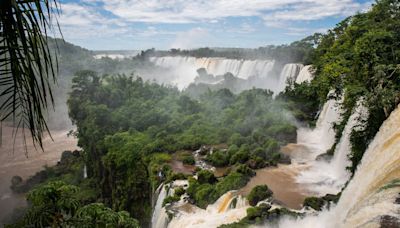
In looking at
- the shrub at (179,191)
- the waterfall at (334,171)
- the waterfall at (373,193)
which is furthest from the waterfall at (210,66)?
the waterfall at (373,193)

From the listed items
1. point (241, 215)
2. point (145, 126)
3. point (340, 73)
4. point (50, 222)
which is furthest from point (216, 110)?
point (50, 222)

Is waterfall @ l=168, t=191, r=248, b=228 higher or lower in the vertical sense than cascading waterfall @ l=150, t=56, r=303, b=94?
lower

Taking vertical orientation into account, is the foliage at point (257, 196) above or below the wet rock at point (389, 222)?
below

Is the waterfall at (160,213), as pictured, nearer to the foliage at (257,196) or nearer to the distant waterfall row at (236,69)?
the foliage at (257,196)

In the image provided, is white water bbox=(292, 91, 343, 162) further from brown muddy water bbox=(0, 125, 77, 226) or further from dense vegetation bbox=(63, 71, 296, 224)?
brown muddy water bbox=(0, 125, 77, 226)

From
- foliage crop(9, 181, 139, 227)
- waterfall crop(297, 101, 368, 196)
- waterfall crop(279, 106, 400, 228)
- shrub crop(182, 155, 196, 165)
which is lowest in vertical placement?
shrub crop(182, 155, 196, 165)

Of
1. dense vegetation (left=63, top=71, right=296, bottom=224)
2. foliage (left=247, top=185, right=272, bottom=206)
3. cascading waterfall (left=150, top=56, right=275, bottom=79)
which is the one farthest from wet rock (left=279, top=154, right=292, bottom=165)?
cascading waterfall (left=150, top=56, right=275, bottom=79)

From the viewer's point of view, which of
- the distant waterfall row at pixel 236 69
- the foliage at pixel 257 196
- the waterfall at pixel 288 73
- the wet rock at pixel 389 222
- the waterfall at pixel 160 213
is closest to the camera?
the wet rock at pixel 389 222

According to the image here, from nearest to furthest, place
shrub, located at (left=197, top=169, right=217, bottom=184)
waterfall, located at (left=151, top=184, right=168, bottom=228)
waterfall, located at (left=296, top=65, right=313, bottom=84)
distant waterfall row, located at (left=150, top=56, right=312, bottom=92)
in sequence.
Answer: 1. waterfall, located at (left=151, top=184, right=168, bottom=228)
2. shrub, located at (left=197, top=169, right=217, bottom=184)
3. waterfall, located at (left=296, top=65, right=313, bottom=84)
4. distant waterfall row, located at (left=150, top=56, right=312, bottom=92)
